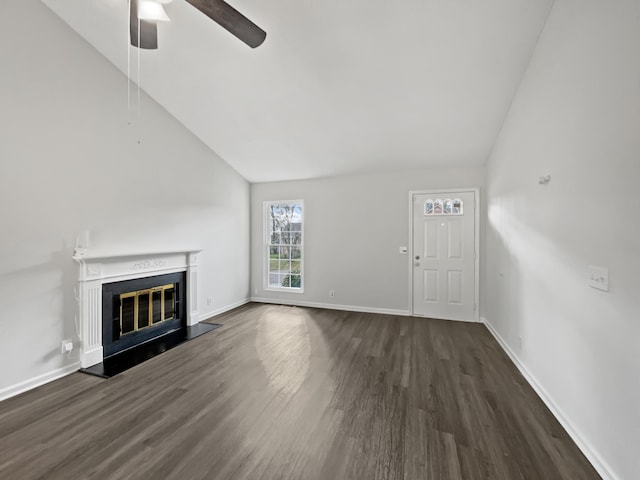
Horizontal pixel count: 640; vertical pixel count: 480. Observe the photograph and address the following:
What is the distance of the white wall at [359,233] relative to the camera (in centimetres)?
469

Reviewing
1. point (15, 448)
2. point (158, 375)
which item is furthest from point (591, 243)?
point (15, 448)

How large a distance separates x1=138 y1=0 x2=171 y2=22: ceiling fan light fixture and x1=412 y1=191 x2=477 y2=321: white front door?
396cm

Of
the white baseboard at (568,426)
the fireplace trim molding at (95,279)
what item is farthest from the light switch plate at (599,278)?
the fireplace trim molding at (95,279)

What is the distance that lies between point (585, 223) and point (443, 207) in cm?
283

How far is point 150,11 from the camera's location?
1911 mm

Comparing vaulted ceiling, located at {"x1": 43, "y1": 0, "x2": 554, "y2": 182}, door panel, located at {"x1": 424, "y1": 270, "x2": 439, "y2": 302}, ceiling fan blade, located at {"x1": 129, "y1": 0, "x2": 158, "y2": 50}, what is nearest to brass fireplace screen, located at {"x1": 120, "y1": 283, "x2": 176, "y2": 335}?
vaulted ceiling, located at {"x1": 43, "y1": 0, "x2": 554, "y2": 182}

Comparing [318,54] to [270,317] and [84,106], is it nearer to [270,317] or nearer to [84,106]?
[84,106]

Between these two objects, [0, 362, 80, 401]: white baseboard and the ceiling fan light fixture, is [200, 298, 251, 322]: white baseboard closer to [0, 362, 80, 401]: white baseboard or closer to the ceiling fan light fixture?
[0, 362, 80, 401]: white baseboard

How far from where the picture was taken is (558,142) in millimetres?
2100

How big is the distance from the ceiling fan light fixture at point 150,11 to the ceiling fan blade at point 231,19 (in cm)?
40

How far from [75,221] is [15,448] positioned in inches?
77.2

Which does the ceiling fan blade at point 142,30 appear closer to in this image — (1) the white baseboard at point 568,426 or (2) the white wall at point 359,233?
(2) the white wall at point 359,233

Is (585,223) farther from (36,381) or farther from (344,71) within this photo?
(36,381)

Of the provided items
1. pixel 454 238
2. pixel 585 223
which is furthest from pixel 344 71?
pixel 454 238
